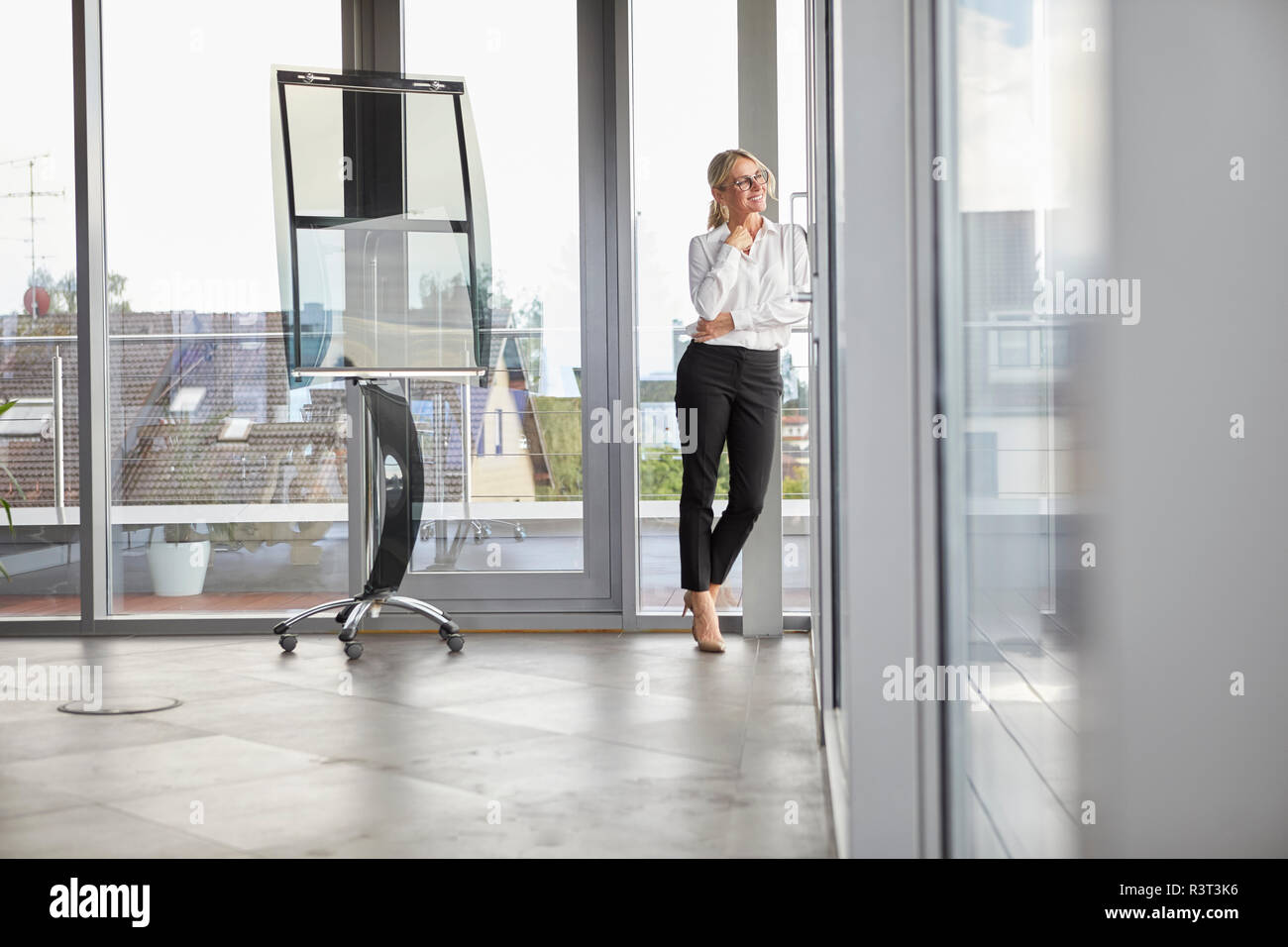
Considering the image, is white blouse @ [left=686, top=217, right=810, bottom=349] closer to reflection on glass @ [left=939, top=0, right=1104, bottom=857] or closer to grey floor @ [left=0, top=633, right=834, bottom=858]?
grey floor @ [left=0, top=633, right=834, bottom=858]

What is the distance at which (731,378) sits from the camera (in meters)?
3.25

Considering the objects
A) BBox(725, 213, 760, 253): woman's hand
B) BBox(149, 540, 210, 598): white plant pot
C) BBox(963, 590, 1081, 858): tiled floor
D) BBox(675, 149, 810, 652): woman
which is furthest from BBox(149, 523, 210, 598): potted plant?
BBox(963, 590, 1081, 858): tiled floor

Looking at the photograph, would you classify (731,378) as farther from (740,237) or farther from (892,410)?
(892,410)

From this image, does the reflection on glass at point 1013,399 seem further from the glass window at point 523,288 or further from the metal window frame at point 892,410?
the glass window at point 523,288

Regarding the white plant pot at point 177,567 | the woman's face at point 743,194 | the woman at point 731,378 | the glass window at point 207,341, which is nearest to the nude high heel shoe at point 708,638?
the woman at point 731,378

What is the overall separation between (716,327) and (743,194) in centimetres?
41

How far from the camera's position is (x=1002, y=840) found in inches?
40.4

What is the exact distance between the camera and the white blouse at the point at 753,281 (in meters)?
3.22

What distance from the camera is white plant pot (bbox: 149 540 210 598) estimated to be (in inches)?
147

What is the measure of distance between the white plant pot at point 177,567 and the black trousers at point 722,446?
1.67 metres

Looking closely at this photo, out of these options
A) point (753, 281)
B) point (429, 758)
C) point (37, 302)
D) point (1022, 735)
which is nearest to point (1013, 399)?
point (1022, 735)

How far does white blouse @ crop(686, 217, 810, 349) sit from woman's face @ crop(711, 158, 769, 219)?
0.22 feet

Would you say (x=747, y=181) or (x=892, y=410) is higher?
(x=747, y=181)

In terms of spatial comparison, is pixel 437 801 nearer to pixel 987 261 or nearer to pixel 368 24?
pixel 987 261
